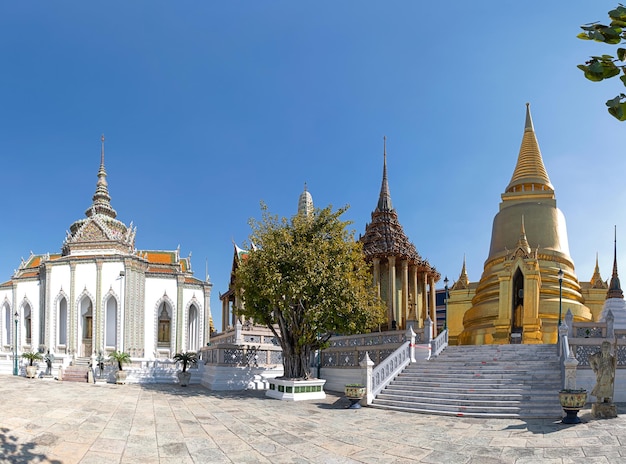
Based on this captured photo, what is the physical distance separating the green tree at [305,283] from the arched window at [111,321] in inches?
808

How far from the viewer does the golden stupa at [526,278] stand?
2700 centimetres

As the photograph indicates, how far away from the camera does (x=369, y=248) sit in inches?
1345

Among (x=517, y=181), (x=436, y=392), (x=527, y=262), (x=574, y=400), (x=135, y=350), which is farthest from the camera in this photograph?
(x=135, y=350)

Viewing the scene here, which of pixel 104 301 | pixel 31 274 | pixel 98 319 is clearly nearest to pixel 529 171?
pixel 104 301

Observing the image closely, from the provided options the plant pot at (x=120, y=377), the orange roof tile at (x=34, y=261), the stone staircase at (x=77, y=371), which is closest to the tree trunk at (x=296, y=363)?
the plant pot at (x=120, y=377)

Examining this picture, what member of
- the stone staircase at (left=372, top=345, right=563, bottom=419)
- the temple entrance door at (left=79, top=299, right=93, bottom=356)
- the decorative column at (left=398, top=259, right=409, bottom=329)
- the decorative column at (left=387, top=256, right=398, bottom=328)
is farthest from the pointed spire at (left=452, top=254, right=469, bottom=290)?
the temple entrance door at (left=79, top=299, right=93, bottom=356)

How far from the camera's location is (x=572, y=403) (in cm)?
1277

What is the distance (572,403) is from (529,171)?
23.7 m

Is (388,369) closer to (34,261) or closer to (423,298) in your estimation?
(423,298)

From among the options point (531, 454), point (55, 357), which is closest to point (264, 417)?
point (531, 454)

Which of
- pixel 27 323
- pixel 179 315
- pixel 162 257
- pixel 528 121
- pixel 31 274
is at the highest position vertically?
pixel 528 121

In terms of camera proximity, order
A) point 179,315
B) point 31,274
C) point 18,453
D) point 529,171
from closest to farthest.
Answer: point 18,453, point 529,171, point 179,315, point 31,274

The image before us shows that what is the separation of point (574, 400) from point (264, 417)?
27.2 ft

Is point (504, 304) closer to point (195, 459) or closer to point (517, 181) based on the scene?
point (517, 181)
